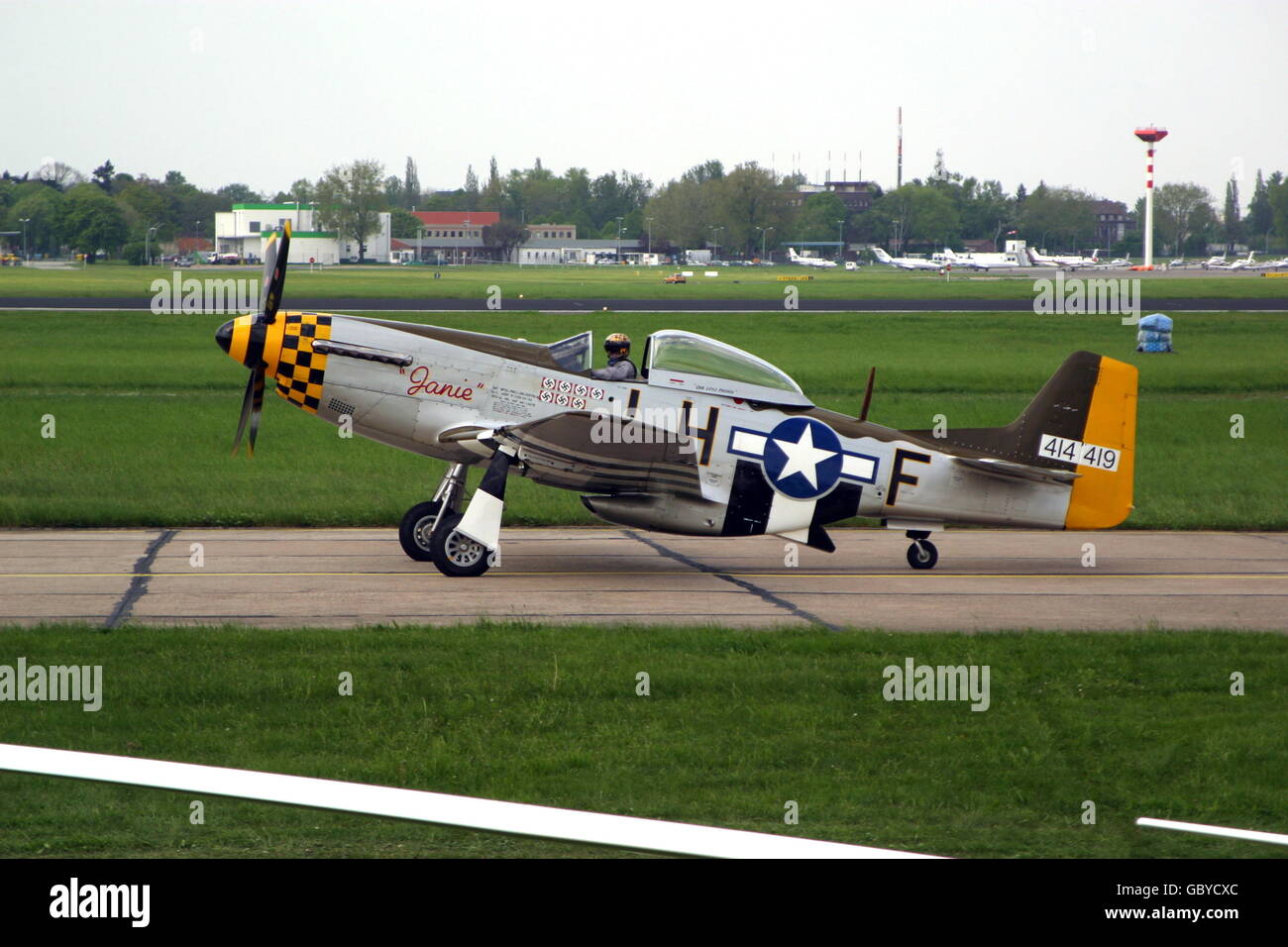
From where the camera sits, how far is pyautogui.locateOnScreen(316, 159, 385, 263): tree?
14562 cm

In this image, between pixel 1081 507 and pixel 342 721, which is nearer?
pixel 342 721

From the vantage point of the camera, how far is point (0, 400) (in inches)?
1101

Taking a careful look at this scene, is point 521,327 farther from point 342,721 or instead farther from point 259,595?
point 342,721

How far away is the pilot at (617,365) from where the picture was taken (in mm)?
13883

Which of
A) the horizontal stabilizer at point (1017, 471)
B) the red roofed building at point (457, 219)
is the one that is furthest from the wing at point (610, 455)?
the red roofed building at point (457, 219)

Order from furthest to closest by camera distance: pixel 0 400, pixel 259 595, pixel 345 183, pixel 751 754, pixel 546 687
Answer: pixel 345 183
pixel 0 400
pixel 259 595
pixel 546 687
pixel 751 754

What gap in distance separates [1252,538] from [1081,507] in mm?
3745

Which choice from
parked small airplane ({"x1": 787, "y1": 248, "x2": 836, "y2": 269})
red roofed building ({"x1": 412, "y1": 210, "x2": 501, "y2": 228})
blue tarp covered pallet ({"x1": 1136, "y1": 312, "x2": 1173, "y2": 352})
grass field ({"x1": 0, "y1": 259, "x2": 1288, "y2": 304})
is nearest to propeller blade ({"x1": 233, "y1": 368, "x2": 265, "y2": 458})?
blue tarp covered pallet ({"x1": 1136, "y1": 312, "x2": 1173, "y2": 352})

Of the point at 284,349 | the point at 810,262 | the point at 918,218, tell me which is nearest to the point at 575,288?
the point at 284,349

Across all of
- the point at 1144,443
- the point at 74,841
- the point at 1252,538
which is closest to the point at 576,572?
the point at 74,841

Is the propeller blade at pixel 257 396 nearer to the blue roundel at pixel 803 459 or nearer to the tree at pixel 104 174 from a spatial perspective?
the blue roundel at pixel 803 459

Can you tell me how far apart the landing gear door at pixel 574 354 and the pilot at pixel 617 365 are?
16 centimetres
